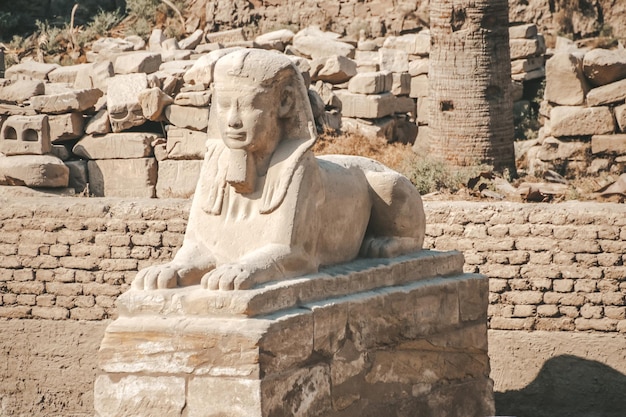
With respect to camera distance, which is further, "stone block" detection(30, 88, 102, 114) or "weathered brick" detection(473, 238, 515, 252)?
"stone block" detection(30, 88, 102, 114)

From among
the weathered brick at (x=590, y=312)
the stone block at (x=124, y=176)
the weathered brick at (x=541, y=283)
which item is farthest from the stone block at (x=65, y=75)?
the weathered brick at (x=590, y=312)

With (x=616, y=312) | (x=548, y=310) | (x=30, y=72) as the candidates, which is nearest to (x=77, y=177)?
(x=30, y=72)

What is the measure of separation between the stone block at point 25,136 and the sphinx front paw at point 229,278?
6854mm

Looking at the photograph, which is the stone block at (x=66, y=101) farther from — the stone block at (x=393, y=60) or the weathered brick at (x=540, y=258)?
the weathered brick at (x=540, y=258)

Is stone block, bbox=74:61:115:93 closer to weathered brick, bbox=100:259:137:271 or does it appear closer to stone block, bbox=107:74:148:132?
stone block, bbox=107:74:148:132

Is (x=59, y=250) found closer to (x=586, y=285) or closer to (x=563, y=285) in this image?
(x=563, y=285)

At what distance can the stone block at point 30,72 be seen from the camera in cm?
1762

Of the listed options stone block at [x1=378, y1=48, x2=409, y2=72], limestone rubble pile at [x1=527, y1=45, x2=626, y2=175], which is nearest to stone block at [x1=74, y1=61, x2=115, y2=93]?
stone block at [x1=378, y1=48, x2=409, y2=72]

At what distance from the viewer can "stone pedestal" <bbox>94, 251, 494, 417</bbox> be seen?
24.2 ft

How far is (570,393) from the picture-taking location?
435 inches

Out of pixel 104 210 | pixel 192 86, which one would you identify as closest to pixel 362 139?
pixel 192 86

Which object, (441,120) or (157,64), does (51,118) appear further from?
(441,120)

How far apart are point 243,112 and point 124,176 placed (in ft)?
23.8

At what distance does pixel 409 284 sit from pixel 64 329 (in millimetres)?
4226
